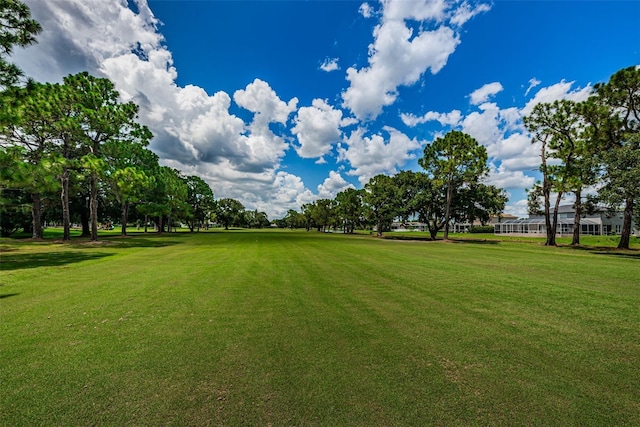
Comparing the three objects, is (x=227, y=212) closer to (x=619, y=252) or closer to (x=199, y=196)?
(x=199, y=196)

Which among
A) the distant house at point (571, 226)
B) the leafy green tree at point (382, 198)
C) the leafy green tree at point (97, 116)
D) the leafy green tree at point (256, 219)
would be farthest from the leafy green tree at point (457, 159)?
the leafy green tree at point (256, 219)

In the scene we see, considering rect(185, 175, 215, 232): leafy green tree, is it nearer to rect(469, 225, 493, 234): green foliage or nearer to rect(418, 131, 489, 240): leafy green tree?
rect(418, 131, 489, 240): leafy green tree

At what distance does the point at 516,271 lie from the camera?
12266mm

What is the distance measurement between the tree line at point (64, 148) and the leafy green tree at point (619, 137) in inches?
1386

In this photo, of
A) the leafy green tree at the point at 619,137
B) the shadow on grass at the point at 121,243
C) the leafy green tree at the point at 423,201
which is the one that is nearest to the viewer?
the leafy green tree at the point at 619,137

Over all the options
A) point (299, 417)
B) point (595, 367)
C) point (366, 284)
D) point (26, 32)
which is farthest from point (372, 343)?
point (26, 32)

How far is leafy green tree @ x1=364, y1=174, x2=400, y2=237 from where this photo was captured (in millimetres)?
51750

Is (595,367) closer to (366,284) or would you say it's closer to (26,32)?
(366,284)

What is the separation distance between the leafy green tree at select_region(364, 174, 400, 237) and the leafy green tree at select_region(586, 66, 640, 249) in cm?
2831

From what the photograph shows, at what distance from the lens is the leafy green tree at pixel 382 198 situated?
51750mm

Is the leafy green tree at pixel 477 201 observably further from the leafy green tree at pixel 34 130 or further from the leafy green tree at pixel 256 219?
the leafy green tree at pixel 256 219

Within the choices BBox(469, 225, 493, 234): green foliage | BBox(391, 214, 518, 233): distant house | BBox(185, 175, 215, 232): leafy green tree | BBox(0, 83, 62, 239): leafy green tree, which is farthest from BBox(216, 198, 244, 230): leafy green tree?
BBox(469, 225, 493, 234): green foliage

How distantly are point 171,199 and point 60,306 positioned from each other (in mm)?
40298

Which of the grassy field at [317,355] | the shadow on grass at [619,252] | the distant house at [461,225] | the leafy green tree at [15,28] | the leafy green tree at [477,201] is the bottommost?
the shadow on grass at [619,252]
